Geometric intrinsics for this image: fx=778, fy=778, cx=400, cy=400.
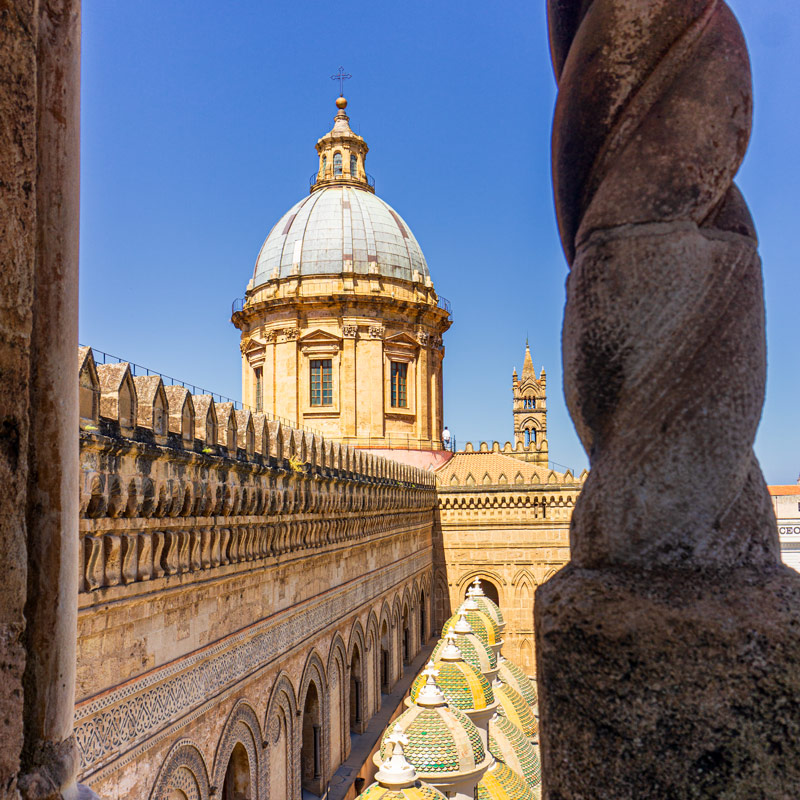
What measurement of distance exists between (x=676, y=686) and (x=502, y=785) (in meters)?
8.63

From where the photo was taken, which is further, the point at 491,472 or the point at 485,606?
the point at 491,472

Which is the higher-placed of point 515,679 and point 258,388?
point 258,388

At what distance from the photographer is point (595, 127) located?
4.56 ft

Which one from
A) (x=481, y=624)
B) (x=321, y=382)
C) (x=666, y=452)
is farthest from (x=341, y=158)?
(x=666, y=452)

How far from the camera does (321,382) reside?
24.1 metres

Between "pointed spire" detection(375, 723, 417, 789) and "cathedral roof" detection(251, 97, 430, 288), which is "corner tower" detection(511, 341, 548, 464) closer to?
"cathedral roof" detection(251, 97, 430, 288)

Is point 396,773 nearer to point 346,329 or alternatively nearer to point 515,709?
point 515,709

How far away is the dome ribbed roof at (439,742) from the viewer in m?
7.64

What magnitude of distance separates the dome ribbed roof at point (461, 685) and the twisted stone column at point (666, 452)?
8.39 m

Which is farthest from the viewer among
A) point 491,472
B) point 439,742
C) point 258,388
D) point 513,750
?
point 491,472

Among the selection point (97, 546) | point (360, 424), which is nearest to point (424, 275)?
point (360, 424)

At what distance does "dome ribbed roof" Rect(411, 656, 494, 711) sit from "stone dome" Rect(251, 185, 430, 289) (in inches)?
635

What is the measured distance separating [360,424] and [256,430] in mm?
15050

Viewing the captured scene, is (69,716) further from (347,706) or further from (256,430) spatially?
(347,706)
